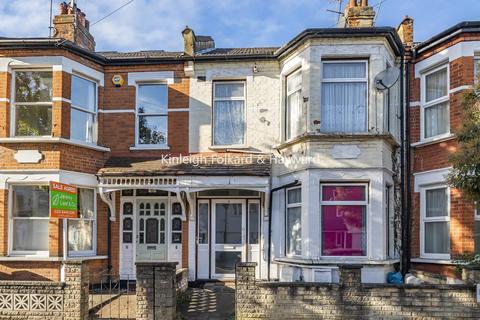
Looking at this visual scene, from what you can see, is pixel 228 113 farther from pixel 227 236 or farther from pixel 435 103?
pixel 435 103

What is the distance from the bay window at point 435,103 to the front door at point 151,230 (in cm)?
697

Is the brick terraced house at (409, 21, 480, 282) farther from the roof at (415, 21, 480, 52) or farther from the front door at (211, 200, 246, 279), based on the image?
the front door at (211, 200, 246, 279)

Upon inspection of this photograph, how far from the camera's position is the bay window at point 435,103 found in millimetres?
11266

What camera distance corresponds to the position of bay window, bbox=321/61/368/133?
428 inches

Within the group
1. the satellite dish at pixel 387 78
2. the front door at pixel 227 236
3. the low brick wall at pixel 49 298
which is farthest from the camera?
the front door at pixel 227 236

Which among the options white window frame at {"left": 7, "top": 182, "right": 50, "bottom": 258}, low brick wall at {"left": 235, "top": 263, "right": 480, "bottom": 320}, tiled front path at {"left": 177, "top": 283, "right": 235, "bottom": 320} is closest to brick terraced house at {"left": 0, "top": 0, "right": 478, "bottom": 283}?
white window frame at {"left": 7, "top": 182, "right": 50, "bottom": 258}

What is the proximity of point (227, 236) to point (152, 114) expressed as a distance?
3.83 metres

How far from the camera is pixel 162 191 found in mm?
12484

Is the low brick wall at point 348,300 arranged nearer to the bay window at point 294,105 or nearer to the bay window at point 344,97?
the bay window at point 344,97

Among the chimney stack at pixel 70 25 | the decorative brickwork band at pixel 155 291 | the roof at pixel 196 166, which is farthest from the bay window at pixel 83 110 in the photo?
the decorative brickwork band at pixel 155 291

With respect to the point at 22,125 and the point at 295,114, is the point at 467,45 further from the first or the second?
the point at 22,125

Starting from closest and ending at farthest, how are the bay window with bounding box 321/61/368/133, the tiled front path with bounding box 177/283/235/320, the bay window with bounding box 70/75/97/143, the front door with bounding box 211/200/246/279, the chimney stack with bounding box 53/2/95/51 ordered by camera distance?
1. the tiled front path with bounding box 177/283/235/320
2. the bay window with bounding box 321/61/368/133
3. the bay window with bounding box 70/75/97/143
4. the front door with bounding box 211/200/246/279
5. the chimney stack with bounding box 53/2/95/51

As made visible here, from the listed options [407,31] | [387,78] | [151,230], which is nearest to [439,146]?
[387,78]

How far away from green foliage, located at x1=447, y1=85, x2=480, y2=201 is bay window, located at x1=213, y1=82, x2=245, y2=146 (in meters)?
5.67
